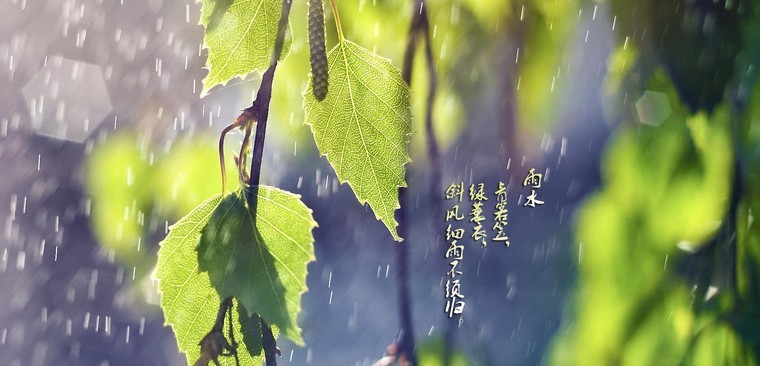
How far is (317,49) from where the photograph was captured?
0.34 metres

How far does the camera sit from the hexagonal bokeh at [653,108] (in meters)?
0.73

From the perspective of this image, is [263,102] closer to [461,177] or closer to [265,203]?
[265,203]

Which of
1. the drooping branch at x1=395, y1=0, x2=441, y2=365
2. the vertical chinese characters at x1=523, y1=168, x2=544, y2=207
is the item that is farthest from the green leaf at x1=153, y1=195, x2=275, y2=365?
the vertical chinese characters at x1=523, y1=168, x2=544, y2=207

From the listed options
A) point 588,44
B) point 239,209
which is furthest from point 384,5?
point 239,209

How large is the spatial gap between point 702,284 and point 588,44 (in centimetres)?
27

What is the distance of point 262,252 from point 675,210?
0.52 metres

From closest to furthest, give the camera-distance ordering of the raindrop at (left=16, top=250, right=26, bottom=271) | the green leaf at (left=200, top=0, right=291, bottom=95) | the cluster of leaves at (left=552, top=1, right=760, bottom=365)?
the green leaf at (left=200, top=0, right=291, bottom=95) → the raindrop at (left=16, top=250, right=26, bottom=271) → the cluster of leaves at (left=552, top=1, right=760, bottom=365)

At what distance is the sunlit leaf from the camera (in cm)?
32

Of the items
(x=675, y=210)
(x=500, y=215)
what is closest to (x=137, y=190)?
(x=500, y=215)

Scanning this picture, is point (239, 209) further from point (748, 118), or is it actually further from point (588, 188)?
point (748, 118)

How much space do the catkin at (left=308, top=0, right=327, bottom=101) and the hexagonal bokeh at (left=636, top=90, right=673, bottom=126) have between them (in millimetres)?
491

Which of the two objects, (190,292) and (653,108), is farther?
(653,108)

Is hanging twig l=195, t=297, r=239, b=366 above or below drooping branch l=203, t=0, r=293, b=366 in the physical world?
below

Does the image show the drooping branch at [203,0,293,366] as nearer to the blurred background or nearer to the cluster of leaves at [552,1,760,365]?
the blurred background
